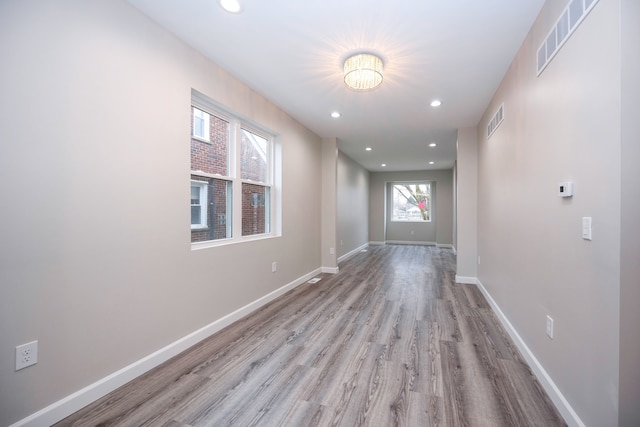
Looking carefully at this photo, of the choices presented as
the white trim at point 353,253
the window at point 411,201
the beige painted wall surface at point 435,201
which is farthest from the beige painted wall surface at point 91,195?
the window at point 411,201

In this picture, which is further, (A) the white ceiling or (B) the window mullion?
(B) the window mullion

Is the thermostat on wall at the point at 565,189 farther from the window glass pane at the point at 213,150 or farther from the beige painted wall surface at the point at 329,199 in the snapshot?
the beige painted wall surface at the point at 329,199

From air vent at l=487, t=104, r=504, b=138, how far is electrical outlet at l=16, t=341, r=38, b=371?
154 inches

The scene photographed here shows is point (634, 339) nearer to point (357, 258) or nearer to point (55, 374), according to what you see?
point (55, 374)

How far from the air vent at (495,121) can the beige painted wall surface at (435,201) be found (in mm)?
5788

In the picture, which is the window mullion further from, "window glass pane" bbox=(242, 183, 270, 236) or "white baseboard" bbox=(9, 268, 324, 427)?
"white baseboard" bbox=(9, 268, 324, 427)

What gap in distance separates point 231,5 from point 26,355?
2.31m

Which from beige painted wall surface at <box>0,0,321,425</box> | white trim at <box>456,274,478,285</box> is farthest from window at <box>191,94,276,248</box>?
white trim at <box>456,274,478,285</box>

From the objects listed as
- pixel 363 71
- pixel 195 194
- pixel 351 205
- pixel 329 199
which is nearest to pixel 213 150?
pixel 195 194

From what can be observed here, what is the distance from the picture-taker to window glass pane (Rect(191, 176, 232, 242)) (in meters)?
2.55

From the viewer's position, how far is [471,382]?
1.84m

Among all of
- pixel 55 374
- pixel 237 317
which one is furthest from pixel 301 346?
pixel 55 374

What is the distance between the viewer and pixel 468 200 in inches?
172

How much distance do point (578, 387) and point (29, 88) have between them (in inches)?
123
